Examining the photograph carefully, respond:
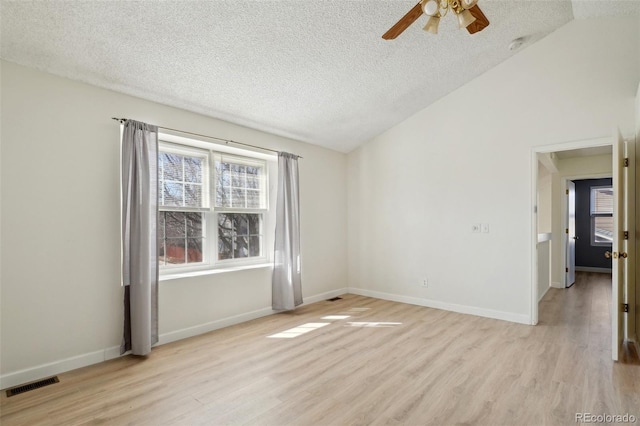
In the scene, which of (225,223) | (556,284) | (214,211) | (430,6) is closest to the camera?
(430,6)

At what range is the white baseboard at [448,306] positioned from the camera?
395 cm

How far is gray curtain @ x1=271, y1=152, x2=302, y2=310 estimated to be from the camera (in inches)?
172

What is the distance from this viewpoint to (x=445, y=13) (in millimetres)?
2135

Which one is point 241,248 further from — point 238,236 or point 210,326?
point 210,326

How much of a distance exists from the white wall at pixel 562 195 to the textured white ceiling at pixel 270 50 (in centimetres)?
333

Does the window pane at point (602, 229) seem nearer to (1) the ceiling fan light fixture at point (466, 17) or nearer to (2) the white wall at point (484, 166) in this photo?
(2) the white wall at point (484, 166)

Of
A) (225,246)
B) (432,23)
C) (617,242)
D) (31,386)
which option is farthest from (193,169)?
(617,242)

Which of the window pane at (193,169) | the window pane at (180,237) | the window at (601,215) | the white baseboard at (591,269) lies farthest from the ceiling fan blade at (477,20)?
the white baseboard at (591,269)

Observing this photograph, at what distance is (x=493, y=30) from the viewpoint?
342 cm

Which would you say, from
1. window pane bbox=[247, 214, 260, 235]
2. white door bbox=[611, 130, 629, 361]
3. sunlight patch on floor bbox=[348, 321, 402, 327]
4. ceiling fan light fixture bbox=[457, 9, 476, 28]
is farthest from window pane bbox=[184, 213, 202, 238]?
white door bbox=[611, 130, 629, 361]

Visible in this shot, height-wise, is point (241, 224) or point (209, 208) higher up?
point (209, 208)

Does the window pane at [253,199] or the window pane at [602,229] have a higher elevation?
the window pane at [253,199]

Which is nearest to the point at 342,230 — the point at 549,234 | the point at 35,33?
the point at 549,234

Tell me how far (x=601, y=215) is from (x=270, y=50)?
8.73 meters
